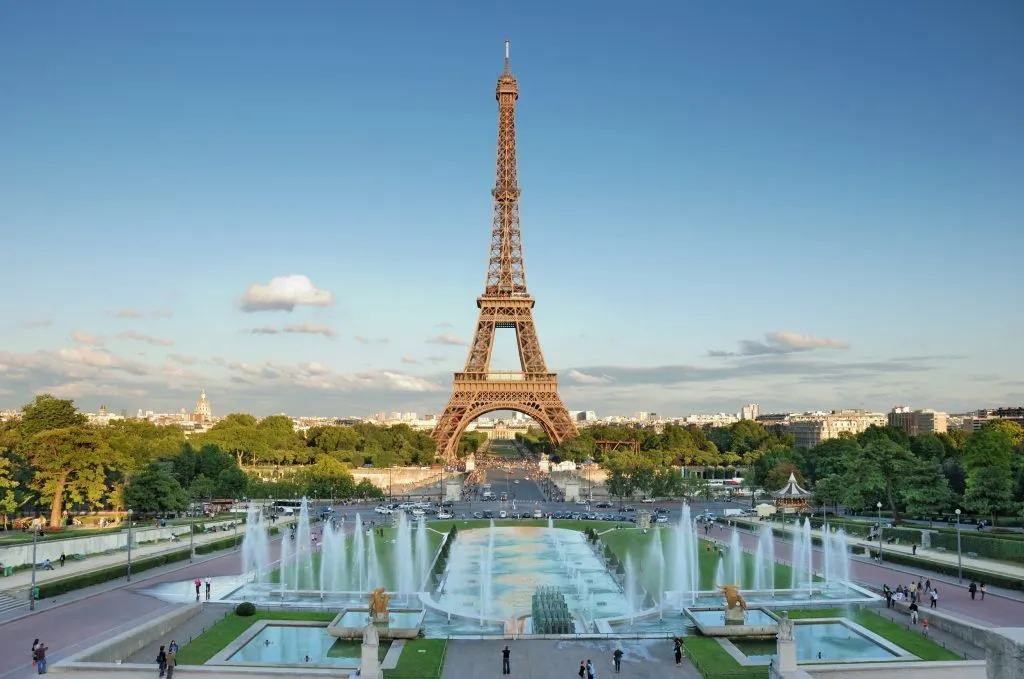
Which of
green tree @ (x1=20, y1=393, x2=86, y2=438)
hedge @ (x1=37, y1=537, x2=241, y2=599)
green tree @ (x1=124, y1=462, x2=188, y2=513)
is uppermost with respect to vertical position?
green tree @ (x1=20, y1=393, x2=86, y2=438)

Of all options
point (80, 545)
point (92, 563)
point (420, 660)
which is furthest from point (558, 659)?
point (80, 545)

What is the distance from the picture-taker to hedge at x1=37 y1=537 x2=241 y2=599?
104 ft

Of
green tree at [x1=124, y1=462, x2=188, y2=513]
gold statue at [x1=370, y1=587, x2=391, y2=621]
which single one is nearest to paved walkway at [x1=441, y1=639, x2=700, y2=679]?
gold statue at [x1=370, y1=587, x2=391, y2=621]

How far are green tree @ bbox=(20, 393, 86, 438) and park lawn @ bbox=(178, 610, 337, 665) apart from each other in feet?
116

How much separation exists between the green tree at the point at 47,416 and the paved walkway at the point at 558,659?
144ft

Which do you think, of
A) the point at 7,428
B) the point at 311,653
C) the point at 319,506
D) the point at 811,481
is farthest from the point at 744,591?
the point at 7,428

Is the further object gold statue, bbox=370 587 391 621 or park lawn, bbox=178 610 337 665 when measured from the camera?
gold statue, bbox=370 587 391 621

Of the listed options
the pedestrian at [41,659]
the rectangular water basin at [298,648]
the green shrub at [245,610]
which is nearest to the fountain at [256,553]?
the green shrub at [245,610]

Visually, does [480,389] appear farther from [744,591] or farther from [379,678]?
[379,678]

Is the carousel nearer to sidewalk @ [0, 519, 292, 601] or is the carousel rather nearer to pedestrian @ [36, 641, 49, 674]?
sidewalk @ [0, 519, 292, 601]

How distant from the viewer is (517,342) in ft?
314

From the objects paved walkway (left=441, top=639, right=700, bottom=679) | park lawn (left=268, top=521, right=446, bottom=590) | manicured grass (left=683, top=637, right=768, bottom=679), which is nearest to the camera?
manicured grass (left=683, top=637, right=768, bottom=679)

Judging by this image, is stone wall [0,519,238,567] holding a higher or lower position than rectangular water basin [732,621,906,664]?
higher

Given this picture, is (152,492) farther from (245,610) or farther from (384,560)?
(245,610)
